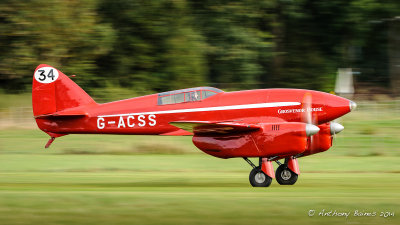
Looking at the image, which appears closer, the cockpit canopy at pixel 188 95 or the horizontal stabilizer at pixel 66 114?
the cockpit canopy at pixel 188 95

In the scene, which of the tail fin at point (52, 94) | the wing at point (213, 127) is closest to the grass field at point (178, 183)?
the wing at point (213, 127)

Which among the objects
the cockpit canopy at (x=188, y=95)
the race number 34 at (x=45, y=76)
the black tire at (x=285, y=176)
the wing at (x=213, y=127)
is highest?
the race number 34 at (x=45, y=76)

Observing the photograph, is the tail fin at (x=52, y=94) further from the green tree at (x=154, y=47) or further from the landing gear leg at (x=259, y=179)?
the green tree at (x=154, y=47)

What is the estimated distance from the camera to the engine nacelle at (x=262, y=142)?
13.6m

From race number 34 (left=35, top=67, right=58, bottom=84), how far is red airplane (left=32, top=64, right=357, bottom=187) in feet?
0.97

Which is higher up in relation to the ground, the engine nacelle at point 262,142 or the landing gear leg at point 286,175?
the engine nacelle at point 262,142

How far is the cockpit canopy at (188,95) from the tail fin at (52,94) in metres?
2.04

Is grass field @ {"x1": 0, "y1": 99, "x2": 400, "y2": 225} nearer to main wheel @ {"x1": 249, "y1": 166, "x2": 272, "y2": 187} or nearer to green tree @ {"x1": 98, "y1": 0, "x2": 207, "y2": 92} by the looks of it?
main wheel @ {"x1": 249, "y1": 166, "x2": 272, "y2": 187}

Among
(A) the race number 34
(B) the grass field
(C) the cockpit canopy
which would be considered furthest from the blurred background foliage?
(C) the cockpit canopy

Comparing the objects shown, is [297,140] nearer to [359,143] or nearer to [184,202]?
[184,202]

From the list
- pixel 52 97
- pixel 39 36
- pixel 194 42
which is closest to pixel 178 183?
pixel 52 97

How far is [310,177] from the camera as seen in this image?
666 inches

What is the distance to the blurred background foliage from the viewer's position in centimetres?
3428

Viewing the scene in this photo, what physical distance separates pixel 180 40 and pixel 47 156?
53.0 feet
